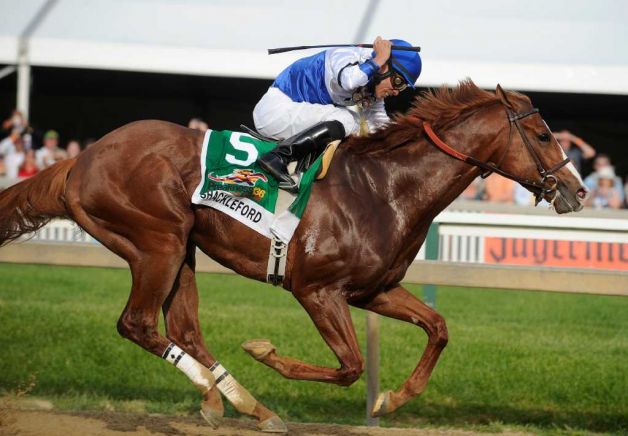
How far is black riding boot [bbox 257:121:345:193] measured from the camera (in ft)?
17.0

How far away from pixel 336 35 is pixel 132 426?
9790 millimetres

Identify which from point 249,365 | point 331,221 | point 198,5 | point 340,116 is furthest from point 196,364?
point 198,5

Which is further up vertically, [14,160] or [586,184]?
[586,184]

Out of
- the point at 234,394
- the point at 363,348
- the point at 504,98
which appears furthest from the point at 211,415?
the point at 363,348

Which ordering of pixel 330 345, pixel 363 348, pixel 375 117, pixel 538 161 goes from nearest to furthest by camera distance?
pixel 330 345, pixel 538 161, pixel 375 117, pixel 363 348

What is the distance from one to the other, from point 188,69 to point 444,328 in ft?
31.6

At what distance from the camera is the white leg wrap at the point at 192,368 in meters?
5.15

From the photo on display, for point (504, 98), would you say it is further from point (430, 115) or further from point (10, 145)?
point (10, 145)

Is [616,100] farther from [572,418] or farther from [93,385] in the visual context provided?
[93,385]

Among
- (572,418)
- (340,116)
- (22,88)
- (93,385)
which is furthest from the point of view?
(22,88)

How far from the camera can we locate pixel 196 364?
518cm

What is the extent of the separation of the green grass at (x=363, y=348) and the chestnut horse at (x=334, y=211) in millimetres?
1220

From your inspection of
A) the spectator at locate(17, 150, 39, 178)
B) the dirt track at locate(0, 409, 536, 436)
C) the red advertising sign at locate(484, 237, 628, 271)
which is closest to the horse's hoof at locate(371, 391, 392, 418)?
the dirt track at locate(0, 409, 536, 436)

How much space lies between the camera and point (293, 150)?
5.21 meters
